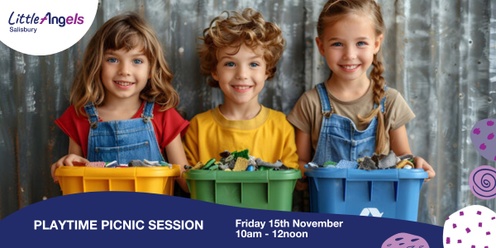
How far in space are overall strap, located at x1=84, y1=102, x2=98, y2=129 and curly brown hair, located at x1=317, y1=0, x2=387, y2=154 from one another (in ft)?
4.06

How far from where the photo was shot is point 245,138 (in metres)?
3.56

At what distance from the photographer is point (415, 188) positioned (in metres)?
3.18

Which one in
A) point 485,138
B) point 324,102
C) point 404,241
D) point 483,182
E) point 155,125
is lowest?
point 404,241

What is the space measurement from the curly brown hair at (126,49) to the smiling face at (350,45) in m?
0.85

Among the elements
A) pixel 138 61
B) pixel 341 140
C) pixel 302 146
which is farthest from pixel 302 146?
pixel 138 61

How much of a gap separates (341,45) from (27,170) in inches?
71.4

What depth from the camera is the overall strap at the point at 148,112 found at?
3.58m

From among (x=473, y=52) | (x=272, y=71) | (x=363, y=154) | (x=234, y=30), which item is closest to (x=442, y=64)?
(x=473, y=52)

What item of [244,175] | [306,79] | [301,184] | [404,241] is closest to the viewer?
[244,175]

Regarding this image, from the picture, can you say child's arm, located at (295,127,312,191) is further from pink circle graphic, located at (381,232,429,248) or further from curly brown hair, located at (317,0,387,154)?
pink circle graphic, located at (381,232,429,248)

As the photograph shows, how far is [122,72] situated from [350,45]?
45.4 inches

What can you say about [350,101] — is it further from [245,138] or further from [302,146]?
[245,138]

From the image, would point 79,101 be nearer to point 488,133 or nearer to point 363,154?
point 363,154

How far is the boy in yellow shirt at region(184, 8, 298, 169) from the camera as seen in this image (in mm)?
3502
